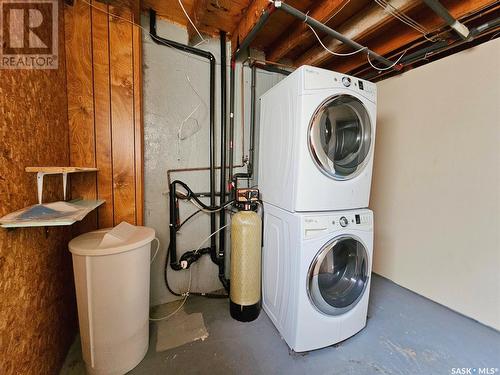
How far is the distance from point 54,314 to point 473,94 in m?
3.22

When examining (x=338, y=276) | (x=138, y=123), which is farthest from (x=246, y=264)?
(x=138, y=123)

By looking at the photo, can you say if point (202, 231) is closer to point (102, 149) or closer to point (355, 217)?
point (102, 149)

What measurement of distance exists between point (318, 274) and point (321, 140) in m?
0.85

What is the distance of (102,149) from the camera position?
137 cm

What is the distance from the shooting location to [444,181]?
1803 millimetres

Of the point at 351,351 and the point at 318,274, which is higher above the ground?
the point at 318,274

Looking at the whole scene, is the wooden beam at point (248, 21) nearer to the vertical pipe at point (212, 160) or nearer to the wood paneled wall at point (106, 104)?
the vertical pipe at point (212, 160)

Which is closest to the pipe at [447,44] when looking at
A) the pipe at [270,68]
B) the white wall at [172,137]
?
the pipe at [270,68]

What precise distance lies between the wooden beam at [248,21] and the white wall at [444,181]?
1.66 metres

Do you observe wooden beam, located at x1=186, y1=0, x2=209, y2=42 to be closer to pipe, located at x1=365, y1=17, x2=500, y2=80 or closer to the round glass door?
the round glass door

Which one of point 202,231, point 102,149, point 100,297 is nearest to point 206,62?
point 102,149

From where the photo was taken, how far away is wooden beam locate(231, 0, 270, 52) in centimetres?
128

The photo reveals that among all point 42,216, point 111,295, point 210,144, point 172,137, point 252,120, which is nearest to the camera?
point 42,216

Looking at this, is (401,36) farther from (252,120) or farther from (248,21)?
(252,120)
